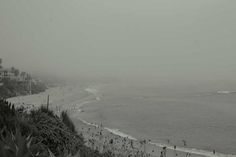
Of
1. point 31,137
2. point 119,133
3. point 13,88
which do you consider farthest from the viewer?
point 13,88

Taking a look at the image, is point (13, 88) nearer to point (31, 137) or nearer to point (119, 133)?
point (119, 133)

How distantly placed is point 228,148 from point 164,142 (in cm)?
626

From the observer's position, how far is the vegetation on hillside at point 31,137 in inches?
159

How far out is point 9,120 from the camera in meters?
7.88

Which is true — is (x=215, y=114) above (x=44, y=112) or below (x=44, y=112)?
below

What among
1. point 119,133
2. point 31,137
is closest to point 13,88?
point 119,133

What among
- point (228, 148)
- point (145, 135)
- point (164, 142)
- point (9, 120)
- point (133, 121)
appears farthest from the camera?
point (133, 121)

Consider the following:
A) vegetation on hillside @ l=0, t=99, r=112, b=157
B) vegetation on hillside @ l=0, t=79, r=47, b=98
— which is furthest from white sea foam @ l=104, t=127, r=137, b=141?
vegetation on hillside @ l=0, t=79, r=47, b=98

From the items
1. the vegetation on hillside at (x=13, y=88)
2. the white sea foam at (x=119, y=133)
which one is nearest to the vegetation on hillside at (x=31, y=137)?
the white sea foam at (x=119, y=133)

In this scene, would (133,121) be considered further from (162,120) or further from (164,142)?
(164,142)

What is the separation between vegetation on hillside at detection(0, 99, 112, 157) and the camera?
4039 mm

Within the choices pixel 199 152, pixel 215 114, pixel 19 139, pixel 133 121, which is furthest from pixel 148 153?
pixel 215 114

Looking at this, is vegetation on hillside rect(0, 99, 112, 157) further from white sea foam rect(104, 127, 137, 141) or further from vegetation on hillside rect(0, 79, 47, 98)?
vegetation on hillside rect(0, 79, 47, 98)

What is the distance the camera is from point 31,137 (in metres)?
5.51
